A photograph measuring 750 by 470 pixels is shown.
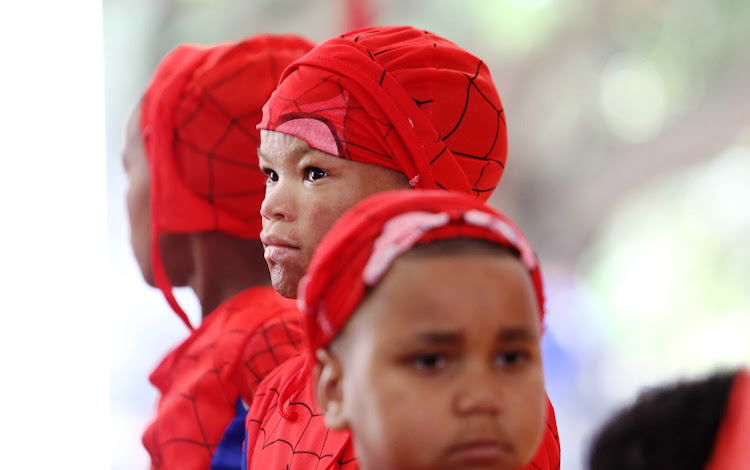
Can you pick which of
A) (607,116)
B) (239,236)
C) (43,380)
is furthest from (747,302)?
(43,380)

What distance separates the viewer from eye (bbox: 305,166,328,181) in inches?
45.9

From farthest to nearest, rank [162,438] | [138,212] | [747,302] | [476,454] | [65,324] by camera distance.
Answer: [65,324] < [747,302] < [138,212] < [162,438] < [476,454]

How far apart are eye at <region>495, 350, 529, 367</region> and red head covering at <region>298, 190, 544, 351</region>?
92 mm

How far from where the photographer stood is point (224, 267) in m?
1.72

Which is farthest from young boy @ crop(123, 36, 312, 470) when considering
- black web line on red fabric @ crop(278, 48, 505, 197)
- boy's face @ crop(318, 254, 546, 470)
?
boy's face @ crop(318, 254, 546, 470)

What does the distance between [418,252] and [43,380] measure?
202cm

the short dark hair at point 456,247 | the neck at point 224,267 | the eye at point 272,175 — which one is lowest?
the neck at point 224,267

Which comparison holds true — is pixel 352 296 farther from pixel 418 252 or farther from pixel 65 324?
pixel 65 324

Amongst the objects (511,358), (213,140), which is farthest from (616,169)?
(511,358)

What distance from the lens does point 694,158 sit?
2.50 metres

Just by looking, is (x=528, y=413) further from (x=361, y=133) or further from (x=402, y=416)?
(x=361, y=133)

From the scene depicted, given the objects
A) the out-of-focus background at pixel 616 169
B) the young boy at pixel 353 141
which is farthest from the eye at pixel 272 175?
the out-of-focus background at pixel 616 169

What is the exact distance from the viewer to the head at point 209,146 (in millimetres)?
1694

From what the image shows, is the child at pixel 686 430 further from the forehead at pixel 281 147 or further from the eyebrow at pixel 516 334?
the forehead at pixel 281 147
